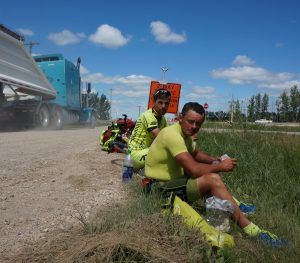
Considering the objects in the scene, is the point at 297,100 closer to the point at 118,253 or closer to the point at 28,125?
the point at 28,125

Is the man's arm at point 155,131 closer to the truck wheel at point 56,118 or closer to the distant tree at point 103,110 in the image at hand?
the truck wheel at point 56,118

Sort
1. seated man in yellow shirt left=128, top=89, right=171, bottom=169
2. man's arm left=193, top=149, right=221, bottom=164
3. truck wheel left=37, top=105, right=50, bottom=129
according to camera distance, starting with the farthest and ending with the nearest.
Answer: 1. truck wheel left=37, top=105, right=50, bottom=129
2. seated man in yellow shirt left=128, top=89, right=171, bottom=169
3. man's arm left=193, top=149, right=221, bottom=164

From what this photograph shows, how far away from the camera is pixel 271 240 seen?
349cm

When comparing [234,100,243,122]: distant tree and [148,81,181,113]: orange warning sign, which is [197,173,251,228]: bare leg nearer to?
[234,100,243,122]: distant tree

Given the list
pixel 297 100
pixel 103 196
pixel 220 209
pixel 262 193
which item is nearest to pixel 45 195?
pixel 103 196

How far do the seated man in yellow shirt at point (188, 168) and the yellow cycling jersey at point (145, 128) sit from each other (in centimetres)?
156

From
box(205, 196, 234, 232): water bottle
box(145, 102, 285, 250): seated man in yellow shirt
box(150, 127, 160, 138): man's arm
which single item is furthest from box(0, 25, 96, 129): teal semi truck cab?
box(205, 196, 234, 232): water bottle

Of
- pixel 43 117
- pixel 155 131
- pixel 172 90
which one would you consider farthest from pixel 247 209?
pixel 43 117

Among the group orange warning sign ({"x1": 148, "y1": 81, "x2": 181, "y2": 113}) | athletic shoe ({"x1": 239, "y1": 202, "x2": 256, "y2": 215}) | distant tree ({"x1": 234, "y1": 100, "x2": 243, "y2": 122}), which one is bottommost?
athletic shoe ({"x1": 239, "y1": 202, "x2": 256, "y2": 215})

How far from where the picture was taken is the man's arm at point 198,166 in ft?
12.3

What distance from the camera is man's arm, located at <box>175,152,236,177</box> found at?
3750mm

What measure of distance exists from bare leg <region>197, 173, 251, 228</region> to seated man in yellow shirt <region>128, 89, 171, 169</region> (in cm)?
198

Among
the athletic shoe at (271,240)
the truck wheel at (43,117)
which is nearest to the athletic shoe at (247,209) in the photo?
the athletic shoe at (271,240)

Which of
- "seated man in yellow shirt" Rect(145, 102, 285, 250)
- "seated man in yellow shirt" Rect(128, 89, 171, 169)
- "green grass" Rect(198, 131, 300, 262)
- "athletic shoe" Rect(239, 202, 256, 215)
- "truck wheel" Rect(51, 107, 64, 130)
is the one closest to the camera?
"green grass" Rect(198, 131, 300, 262)
